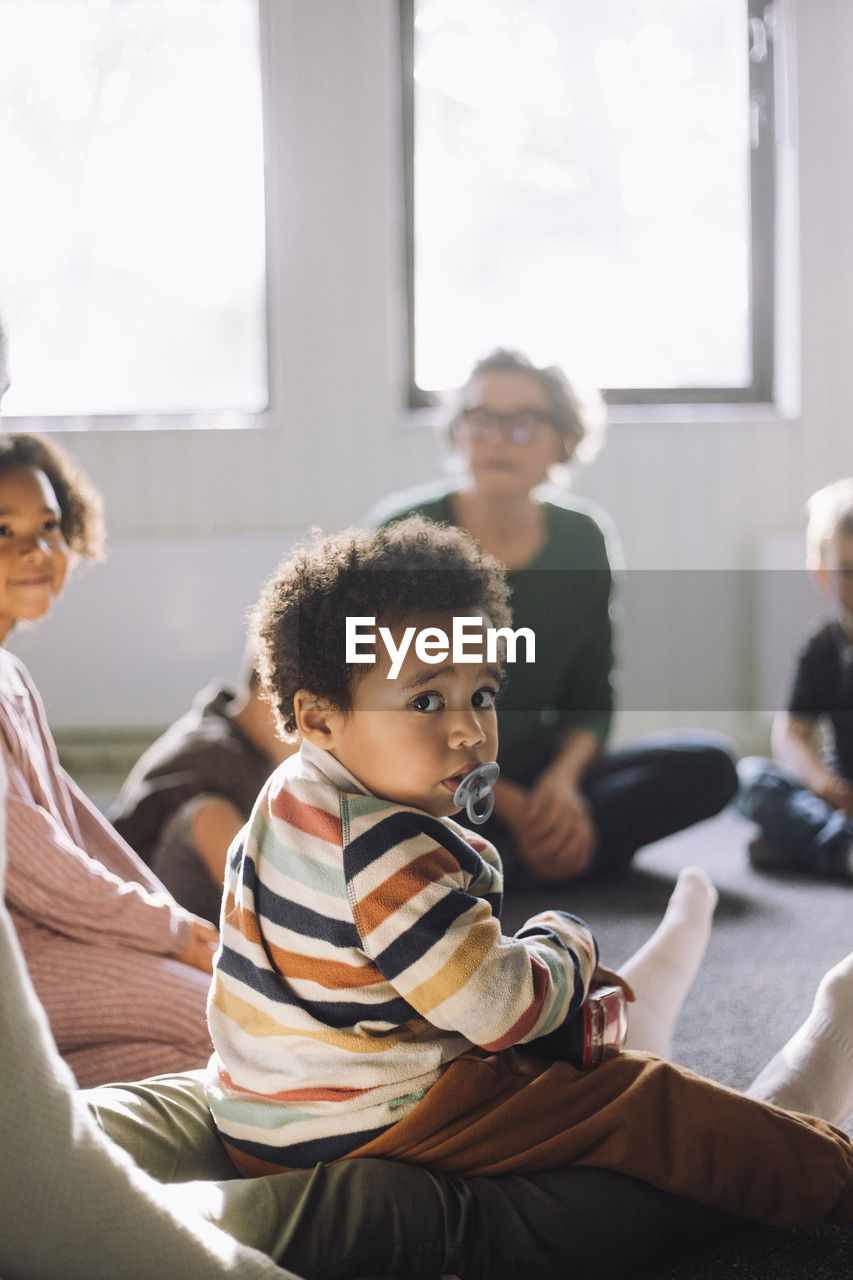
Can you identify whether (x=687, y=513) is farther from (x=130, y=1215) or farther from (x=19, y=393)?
(x=130, y=1215)

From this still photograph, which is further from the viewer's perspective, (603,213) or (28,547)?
(603,213)

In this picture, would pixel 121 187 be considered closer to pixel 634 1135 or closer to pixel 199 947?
pixel 199 947

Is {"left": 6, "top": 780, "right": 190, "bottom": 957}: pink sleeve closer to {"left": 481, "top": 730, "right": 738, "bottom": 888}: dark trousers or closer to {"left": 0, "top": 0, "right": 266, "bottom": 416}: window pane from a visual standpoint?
{"left": 0, "top": 0, "right": 266, "bottom": 416}: window pane

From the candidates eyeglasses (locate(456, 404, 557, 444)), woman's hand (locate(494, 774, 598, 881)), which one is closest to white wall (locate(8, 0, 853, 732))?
eyeglasses (locate(456, 404, 557, 444))

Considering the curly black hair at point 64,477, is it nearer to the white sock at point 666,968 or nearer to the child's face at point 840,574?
the white sock at point 666,968

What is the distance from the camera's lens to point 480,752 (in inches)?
23.5

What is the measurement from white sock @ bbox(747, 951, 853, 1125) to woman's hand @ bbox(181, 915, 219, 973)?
0.36 metres

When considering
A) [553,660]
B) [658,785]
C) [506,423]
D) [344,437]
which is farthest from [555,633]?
[344,437]

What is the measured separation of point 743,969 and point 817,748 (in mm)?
739

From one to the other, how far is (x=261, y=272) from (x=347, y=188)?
14 cm

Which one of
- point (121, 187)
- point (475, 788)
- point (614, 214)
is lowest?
point (475, 788)

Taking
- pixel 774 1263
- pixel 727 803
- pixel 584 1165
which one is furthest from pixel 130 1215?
pixel 727 803

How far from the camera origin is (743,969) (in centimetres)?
101

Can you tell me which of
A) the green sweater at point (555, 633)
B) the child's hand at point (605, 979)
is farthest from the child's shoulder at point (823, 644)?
the child's hand at point (605, 979)
